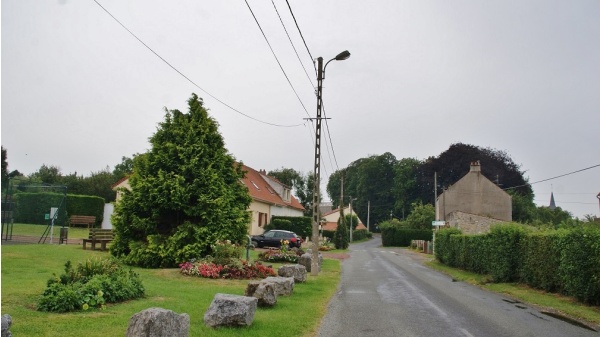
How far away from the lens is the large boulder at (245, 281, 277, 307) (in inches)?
416

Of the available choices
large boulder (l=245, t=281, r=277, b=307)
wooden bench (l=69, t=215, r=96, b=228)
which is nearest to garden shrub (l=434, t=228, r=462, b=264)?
large boulder (l=245, t=281, r=277, b=307)

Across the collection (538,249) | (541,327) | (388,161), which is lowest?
(541,327)

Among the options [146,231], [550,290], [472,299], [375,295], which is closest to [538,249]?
[550,290]

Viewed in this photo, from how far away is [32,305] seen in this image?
335 inches

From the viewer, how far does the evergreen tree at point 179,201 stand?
18344mm

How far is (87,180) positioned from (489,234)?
52668 mm

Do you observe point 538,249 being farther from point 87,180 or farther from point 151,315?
point 87,180

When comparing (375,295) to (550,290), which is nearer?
(375,295)

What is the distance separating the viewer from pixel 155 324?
6.27 m

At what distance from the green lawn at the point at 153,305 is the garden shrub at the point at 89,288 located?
0.24 meters

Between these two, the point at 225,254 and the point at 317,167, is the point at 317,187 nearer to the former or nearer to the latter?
the point at 317,167

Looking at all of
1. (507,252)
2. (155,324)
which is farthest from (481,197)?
(155,324)

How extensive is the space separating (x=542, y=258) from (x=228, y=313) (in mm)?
13172

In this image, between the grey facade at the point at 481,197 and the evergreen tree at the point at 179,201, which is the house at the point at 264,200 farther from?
the evergreen tree at the point at 179,201
